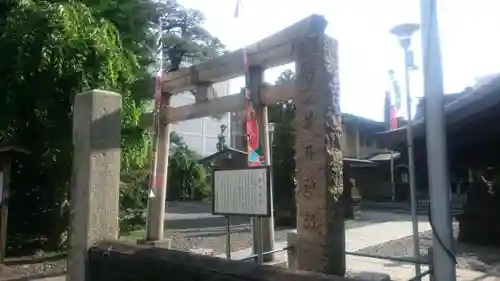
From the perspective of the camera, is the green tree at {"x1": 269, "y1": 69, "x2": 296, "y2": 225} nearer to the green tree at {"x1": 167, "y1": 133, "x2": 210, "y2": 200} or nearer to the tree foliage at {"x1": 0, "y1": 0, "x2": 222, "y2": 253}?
the tree foliage at {"x1": 0, "y1": 0, "x2": 222, "y2": 253}

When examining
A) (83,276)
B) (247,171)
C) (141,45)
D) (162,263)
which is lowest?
(83,276)

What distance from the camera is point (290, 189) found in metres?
17.8

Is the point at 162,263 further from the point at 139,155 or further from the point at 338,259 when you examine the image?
the point at 139,155

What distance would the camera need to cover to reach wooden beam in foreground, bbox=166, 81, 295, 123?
6853mm

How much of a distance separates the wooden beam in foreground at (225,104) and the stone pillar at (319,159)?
0.85 m

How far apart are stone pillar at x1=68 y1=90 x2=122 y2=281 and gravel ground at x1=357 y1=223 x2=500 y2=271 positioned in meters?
6.55

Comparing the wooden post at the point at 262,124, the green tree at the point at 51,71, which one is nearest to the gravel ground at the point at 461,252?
the wooden post at the point at 262,124

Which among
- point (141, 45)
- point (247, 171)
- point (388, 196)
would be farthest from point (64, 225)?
point (388, 196)

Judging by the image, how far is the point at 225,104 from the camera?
7938 millimetres

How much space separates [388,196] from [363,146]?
654 cm

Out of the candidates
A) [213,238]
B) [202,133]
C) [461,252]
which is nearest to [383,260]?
[461,252]

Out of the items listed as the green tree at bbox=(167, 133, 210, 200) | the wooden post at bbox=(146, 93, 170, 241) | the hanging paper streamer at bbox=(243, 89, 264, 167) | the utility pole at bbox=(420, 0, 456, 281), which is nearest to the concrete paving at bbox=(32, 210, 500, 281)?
the wooden post at bbox=(146, 93, 170, 241)

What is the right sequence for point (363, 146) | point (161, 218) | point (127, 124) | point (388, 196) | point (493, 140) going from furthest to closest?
point (363, 146), point (388, 196), point (127, 124), point (161, 218), point (493, 140)

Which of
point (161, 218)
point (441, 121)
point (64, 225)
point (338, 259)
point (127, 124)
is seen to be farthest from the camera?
point (64, 225)
